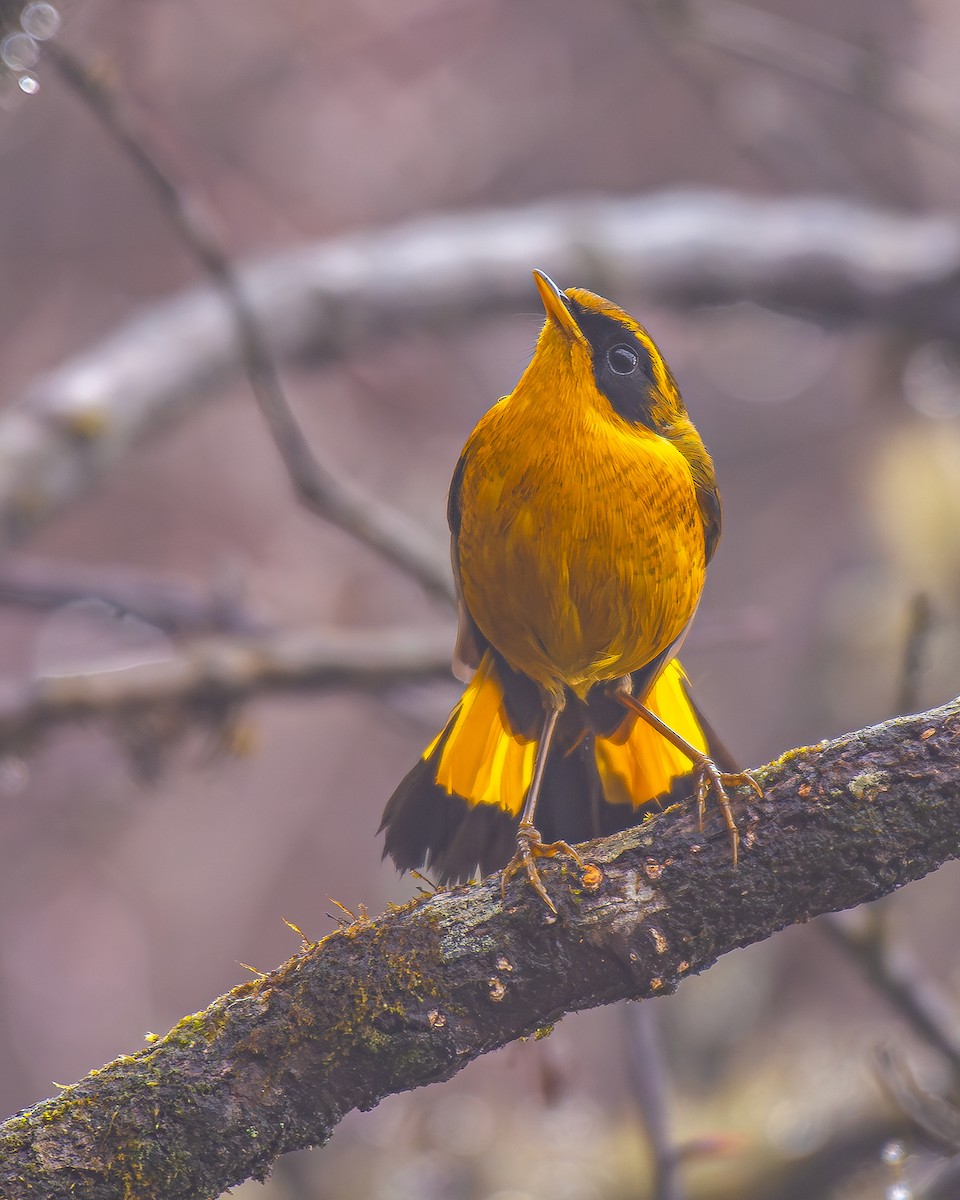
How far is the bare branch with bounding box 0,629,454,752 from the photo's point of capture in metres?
4.56

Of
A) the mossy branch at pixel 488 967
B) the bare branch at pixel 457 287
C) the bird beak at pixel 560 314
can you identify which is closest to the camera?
the mossy branch at pixel 488 967

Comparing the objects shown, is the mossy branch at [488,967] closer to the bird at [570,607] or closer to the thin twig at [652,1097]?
the bird at [570,607]

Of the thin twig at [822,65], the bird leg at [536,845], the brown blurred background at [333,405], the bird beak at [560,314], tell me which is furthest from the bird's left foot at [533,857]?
the brown blurred background at [333,405]

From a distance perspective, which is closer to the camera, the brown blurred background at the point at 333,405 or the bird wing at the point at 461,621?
the bird wing at the point at 461,621

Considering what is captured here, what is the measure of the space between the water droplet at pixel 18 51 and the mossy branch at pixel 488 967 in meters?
2.41

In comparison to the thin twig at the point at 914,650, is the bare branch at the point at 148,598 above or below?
above

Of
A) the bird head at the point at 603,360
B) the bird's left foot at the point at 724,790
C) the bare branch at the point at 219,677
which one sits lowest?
the bird's left foot at the point at 724,790

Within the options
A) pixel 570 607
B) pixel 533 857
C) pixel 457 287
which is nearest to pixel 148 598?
pixel 457 287

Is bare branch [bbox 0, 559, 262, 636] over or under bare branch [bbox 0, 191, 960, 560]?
under

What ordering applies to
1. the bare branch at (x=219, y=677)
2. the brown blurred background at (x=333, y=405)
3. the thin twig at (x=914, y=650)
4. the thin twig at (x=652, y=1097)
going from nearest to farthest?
the thin twig at (x=914, y=650) → the thin twig at (x=652, y=1097) → the bare branch at (x=219, y=677) → the brown blurred background at (x=333, y=405)

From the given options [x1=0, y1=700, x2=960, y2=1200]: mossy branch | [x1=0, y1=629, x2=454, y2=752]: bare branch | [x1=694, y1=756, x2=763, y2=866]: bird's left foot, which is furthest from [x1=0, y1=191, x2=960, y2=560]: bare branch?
[x1=694, y1=756, x2=763, y2=866]: bird's left foot

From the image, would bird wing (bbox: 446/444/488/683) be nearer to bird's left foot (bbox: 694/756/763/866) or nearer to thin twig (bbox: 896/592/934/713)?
bird's left foot (bbox: 694/756/763/866)

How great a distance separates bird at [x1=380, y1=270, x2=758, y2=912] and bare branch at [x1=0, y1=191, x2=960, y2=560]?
2.13m

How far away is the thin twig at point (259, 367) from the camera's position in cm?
353
